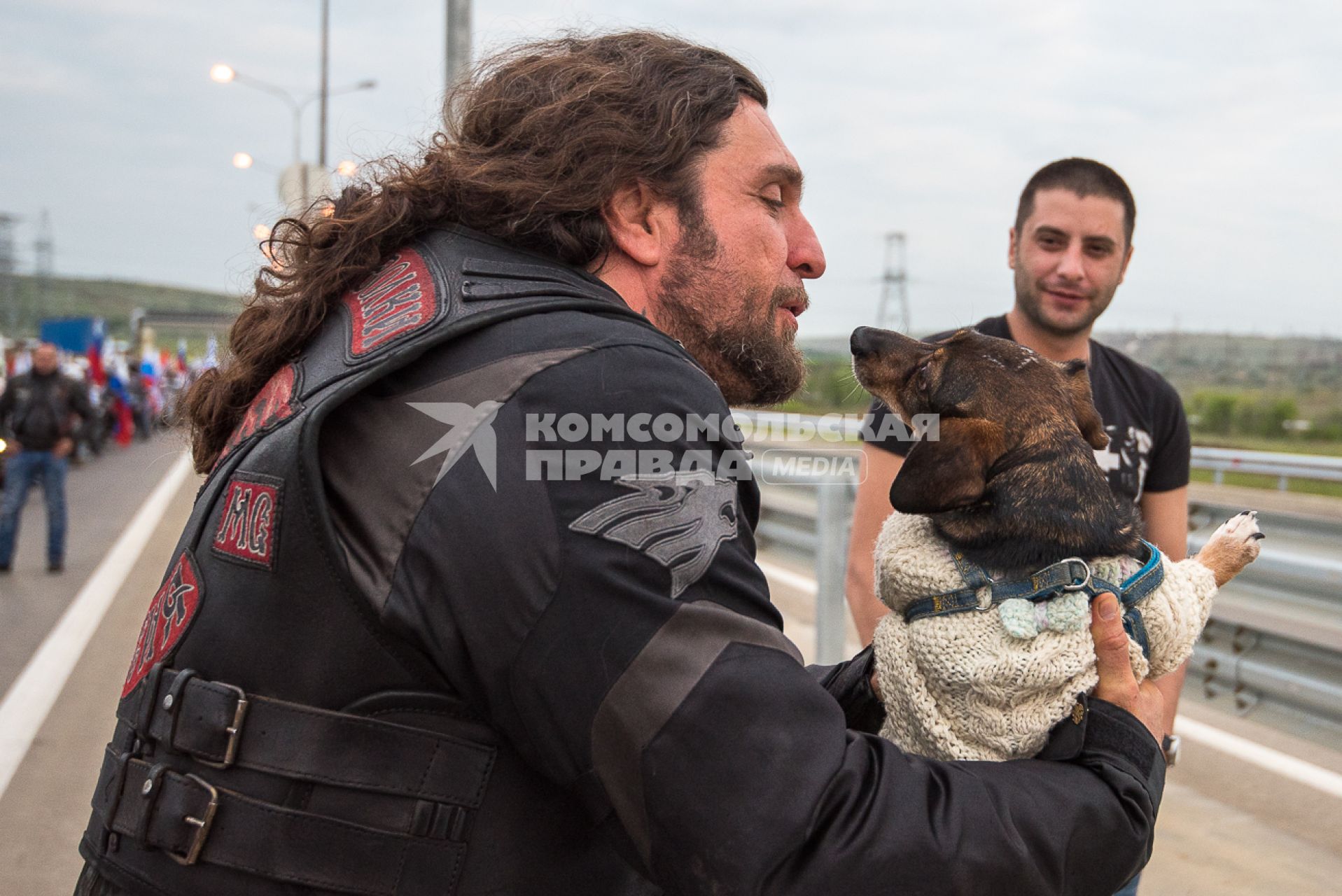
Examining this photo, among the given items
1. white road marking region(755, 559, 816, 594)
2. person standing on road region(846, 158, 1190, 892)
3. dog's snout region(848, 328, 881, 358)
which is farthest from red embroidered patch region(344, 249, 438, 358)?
white road marking region(755, 559, 816, 594)

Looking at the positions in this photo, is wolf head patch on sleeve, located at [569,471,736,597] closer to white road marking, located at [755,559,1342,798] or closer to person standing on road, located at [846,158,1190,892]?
person standing on road, located at [846,158,1190,892]

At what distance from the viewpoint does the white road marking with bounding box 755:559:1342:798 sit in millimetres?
4742

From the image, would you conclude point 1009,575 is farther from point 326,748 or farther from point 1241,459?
point 1241,459

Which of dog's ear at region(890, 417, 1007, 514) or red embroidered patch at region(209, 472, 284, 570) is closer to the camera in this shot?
red embroidered patch at region(209, 472, 284, 570)

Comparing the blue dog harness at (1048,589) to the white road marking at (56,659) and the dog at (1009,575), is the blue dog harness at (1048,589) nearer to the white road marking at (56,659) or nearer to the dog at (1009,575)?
the dog at (1009,575)

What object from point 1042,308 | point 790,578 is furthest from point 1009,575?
point 790,578

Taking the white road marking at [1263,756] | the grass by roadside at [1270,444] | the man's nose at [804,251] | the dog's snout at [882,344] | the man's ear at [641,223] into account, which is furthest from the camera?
the grass by roadside at [1270,444]

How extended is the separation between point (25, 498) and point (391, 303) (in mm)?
11413

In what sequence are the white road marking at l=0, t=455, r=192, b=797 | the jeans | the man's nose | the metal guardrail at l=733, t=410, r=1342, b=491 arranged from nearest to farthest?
the man's nose, the white road marking at l=0, t=455, r=192, b=797, the jeans, the metal guardrail at l=733, t=410, r=1342, b=491

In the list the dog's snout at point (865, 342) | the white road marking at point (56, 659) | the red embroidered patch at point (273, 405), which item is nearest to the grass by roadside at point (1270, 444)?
the white road marking at point (56, 659)

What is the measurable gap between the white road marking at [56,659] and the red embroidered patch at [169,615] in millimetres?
4361

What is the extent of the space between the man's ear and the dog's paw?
4.34 feet

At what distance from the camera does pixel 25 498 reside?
36.2 ft

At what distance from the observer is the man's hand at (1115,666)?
1.76m
